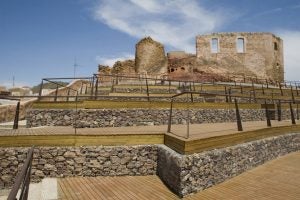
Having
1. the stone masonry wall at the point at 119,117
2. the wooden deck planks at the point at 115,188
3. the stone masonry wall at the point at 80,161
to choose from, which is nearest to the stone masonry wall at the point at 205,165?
the wooden deck planks at the point at 115,188

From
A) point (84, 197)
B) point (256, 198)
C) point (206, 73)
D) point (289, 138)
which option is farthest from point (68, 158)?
point (206, 73)

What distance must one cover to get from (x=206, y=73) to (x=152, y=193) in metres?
34.0

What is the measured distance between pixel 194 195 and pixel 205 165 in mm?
798

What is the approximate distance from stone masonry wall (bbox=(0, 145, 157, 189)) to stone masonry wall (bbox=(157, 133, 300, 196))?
519mm

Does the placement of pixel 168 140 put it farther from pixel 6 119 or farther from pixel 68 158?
pixel 6 119

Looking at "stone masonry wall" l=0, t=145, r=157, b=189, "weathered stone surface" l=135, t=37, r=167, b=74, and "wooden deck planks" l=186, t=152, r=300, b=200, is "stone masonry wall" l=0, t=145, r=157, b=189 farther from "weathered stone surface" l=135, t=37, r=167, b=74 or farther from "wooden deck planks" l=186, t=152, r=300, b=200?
"weathered stone surface" l=135, t=37, r=167, b=74

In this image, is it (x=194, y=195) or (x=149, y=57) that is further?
(x=149, y=57)

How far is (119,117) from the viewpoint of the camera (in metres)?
11.3

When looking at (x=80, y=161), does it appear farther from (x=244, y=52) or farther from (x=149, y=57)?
(x=244, y=52)

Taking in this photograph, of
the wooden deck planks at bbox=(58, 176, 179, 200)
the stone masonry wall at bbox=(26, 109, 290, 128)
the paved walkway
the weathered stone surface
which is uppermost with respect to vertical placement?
the weathered stone surface

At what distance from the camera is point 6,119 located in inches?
699

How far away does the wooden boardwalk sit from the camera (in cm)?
650

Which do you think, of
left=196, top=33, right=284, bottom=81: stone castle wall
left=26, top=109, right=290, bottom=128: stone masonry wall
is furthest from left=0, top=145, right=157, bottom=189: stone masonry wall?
left=196, top=33, right=284, bottom=81: stone castle wall

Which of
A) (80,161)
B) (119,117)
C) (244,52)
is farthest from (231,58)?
(80,161)
